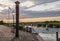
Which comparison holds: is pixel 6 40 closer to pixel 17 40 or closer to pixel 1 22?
pixel 17 40

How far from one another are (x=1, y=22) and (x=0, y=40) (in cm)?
4346

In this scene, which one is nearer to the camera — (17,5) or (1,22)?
(17,5)

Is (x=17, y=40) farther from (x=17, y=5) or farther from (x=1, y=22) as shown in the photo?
(x=1, y=22)

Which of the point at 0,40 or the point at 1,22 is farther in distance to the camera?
the point at 1,22

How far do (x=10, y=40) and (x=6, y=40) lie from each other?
0.43m

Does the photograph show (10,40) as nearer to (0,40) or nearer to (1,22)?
(0,40)

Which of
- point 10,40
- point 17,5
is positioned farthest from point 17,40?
point 17,5

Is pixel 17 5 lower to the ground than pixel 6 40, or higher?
higher

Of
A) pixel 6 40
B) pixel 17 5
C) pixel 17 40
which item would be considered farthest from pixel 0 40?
pixel 17 5

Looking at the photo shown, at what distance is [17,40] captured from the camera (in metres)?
17.1

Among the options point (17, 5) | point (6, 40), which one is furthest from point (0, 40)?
point (17, 5)

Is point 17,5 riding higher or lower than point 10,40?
higher

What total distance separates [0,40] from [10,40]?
39.8 inches

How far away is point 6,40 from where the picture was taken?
17.7m
